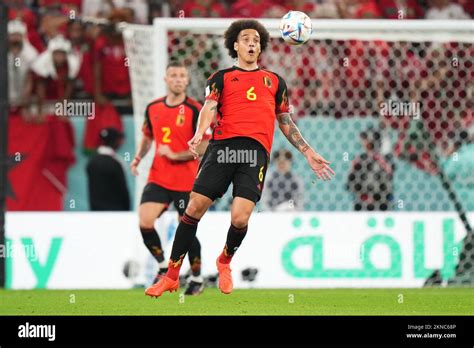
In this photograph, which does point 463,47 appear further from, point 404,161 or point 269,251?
point 269,251

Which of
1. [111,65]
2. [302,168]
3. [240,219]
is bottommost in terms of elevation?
[240,219]

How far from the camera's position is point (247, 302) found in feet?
38.8

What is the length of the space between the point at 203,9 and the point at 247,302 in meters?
7.72

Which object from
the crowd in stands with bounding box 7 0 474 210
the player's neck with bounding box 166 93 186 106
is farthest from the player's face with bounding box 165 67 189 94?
the crowd in stands with bounding box 7 0 474 210

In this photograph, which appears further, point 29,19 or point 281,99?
point 29,19

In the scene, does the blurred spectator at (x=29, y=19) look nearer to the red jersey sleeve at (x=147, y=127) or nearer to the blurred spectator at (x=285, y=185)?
the blurred spectator at (x=285, y=185)

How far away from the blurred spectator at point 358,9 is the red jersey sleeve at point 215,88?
733cm

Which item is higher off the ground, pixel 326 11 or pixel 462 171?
pixel 326 11

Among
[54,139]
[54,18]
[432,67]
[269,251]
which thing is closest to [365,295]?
[269,251]

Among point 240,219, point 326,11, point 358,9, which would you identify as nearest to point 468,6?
point 358,9

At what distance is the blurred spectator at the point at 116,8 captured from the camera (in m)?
18.4

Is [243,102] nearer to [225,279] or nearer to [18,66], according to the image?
[225,279]

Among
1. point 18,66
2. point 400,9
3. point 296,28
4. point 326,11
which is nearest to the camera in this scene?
point 296,28
